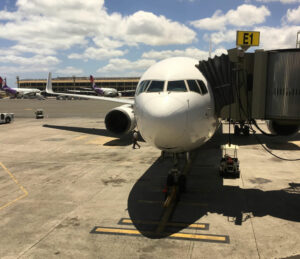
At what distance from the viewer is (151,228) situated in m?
8.78

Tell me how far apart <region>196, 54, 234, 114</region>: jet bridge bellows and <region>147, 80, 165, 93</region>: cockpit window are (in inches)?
89.0

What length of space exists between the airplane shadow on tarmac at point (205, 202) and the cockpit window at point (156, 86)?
443 cm

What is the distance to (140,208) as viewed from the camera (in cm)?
1036

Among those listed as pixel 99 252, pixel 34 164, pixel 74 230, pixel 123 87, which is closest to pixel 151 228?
pixel 99 252

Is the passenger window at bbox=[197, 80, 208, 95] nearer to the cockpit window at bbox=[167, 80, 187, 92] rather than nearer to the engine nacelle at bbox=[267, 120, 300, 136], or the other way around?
the cockpit window at bbox=[167, 80, 187, 92]

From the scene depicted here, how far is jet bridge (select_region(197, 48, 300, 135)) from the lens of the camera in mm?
9750

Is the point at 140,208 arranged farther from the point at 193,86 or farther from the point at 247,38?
the point at 247,38

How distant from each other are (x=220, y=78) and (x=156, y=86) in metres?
3.00

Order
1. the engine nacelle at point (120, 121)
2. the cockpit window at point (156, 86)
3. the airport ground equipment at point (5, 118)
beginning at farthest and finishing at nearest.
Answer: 1. the airport ground equipment at point (5, 118)
2. the engine nacelle at point (120, 121)
3. the cockpit window at point (156, 86)

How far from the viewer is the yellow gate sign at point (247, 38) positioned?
11.4 m

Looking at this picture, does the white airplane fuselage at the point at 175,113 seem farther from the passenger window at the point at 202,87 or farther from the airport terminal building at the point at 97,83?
the airport terminal building at the point at 97,83

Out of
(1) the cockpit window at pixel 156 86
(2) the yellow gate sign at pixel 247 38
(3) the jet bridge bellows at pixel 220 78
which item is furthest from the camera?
(2) the yellow gate sign at pixel 247 38

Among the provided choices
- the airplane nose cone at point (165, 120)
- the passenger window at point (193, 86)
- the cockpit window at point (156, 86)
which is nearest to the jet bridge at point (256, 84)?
the passenger window at point (193, 86)

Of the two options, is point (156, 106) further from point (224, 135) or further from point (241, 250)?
point (224, 135)
